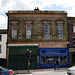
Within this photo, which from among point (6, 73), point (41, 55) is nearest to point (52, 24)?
point (41, 55)

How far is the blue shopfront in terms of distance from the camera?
28.2m

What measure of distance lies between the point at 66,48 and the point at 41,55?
4692 millimetres

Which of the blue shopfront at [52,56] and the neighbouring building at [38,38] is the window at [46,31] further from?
the blue shopfront at [52,56]

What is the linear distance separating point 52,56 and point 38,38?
13.4ft

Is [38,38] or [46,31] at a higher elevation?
[46,31]

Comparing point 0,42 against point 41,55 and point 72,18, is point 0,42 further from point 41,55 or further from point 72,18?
point 72,18

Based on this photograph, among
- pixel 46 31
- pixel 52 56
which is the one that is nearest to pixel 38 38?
pixel 46 31

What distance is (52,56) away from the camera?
2845cm

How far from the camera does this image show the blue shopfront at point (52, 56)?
1111 inches

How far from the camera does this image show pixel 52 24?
29156 millimetres

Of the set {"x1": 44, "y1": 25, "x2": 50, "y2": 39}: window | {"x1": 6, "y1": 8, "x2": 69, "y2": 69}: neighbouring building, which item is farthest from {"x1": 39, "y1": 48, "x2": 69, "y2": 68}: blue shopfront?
{"x1": 44, "y1": 25, "x2": 50, "y2": 39}: window

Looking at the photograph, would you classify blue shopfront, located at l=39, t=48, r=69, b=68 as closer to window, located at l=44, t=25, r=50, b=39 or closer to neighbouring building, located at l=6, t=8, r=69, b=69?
neighbouring building, located at l=6, t=8, r=69, b=69

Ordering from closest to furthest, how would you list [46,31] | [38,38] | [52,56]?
[52,56], [38,38], [46,31]

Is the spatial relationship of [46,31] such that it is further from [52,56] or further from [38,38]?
[52,56]
